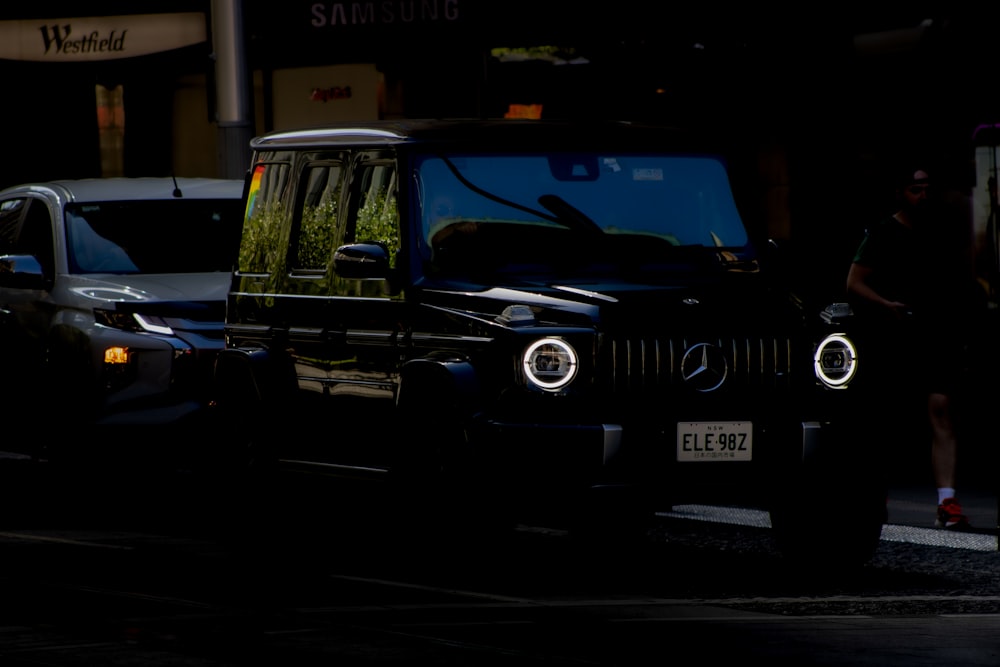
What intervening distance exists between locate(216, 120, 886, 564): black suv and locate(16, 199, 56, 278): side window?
280 cm

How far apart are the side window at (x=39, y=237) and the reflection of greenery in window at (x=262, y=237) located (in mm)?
2590

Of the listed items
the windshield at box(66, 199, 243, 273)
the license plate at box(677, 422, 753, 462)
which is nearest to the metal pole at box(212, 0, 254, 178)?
the windshield at box(66, 199, 243, 273)

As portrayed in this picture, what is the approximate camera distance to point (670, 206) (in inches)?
419

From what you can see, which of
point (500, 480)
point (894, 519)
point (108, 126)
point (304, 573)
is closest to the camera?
point (500, 480)

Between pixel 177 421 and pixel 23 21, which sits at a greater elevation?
pixel 23 21

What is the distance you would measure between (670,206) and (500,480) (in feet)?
5.95

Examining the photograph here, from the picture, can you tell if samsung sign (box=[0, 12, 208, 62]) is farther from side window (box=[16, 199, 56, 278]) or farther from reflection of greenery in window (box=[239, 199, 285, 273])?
reflection of greenery in window (box=[239, 199, 285, 273])

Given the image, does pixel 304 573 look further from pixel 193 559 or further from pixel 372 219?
pixel 372 219

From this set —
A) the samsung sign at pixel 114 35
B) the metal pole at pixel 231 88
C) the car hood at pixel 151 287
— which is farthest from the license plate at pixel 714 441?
the samsung sign at pixel 114 35

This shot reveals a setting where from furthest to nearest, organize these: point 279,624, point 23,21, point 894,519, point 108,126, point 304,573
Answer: point 108,126
point 23,21
point 894,519
point 304,573
point 279,624

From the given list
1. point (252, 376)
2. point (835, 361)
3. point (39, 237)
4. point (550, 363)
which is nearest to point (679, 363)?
point (550, 363)

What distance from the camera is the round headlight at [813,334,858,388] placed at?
9898 millimetres

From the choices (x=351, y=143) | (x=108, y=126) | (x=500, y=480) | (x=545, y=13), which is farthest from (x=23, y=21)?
(x=500, y=480)

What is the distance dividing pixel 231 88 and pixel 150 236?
3601mm
